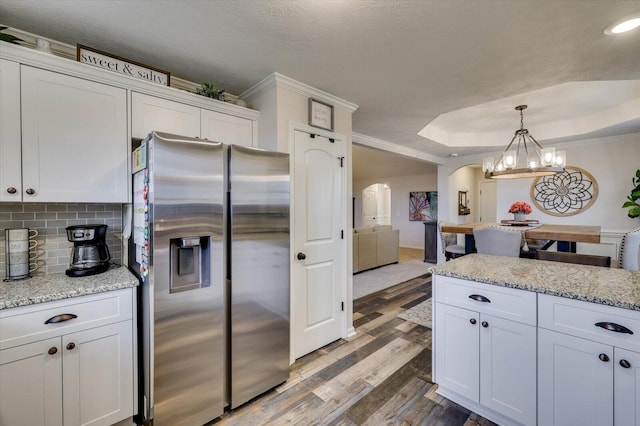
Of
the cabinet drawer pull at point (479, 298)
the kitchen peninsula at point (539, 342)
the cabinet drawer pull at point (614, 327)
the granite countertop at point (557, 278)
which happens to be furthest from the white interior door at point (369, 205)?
the cabinet drawer pull at point (614, 327)

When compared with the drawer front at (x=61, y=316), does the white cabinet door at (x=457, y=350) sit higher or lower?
lower

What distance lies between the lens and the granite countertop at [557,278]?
1369 millimetres

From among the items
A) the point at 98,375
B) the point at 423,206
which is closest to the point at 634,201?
the point at 423,206

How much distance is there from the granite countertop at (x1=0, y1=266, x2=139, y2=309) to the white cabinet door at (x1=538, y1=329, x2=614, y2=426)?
7.81ft

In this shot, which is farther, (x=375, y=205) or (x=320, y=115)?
(x=375, y=205)

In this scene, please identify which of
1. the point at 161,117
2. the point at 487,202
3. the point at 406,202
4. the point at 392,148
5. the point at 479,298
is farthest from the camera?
the point at 406,202

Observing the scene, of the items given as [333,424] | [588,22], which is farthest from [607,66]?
[333,424]

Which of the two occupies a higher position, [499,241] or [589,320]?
[499,241]

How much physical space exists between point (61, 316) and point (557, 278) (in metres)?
2.79

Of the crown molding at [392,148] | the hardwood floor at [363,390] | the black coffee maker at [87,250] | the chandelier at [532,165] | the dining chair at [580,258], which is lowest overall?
the hardwood floor at [363,390]

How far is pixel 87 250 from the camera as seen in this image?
5.91ft

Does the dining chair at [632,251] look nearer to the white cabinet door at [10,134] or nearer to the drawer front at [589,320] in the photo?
the drawer front at [589,320]

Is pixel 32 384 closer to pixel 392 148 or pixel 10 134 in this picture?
pixel 10 134

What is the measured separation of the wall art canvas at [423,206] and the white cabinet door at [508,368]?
6918mm
